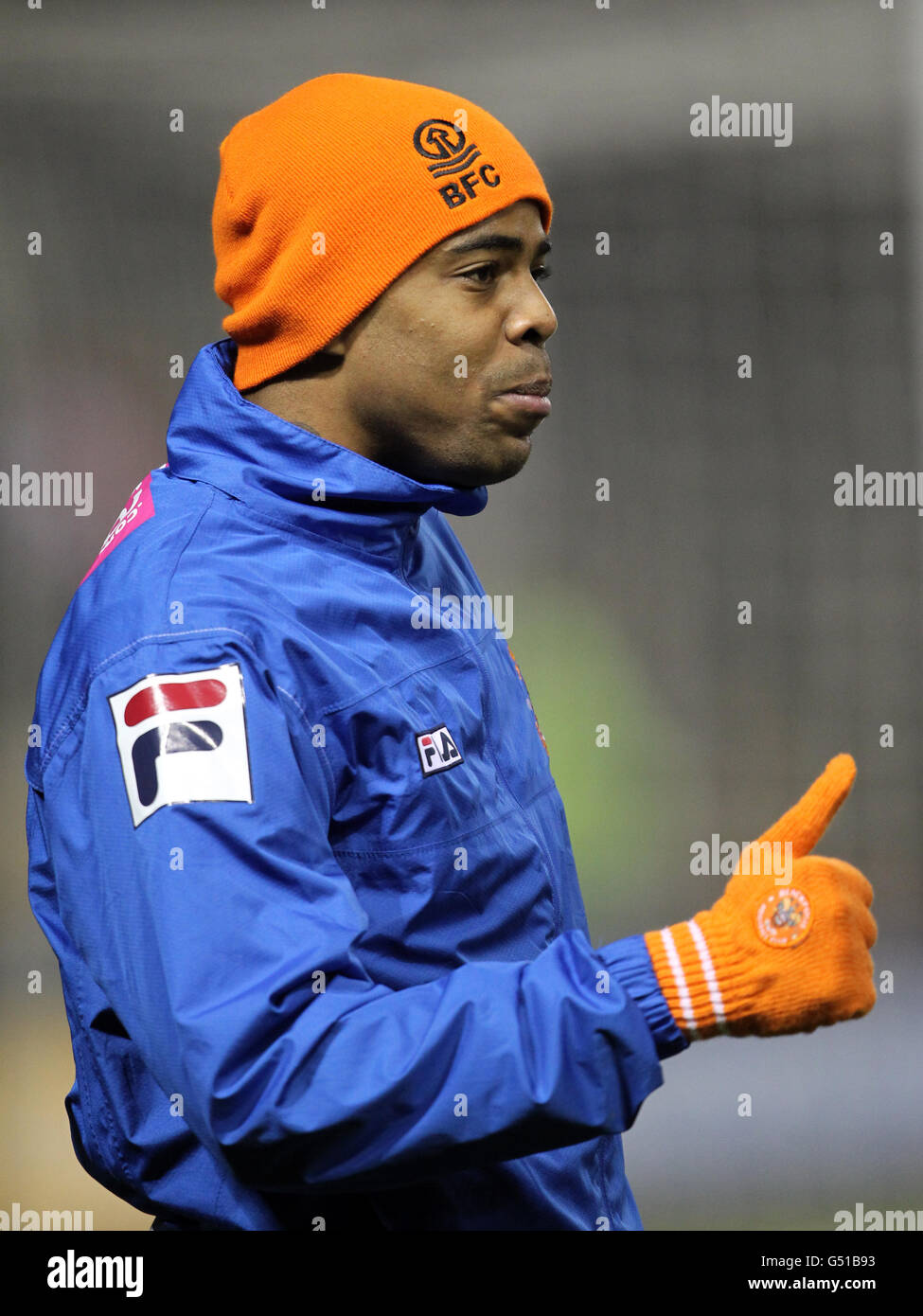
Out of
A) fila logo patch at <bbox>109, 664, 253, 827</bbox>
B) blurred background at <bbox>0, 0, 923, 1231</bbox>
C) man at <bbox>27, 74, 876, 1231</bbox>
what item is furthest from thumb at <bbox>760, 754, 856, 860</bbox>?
blurred background at <bbox>0, 0, 923, 1231</bbox>

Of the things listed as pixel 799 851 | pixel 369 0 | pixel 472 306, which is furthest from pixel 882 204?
pixel 799 851

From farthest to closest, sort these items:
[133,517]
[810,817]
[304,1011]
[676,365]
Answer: [676,365], [133,517], [810,817], [304,1011]

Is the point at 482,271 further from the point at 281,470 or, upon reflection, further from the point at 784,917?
the point at 784,917

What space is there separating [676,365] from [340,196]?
66.2 inches

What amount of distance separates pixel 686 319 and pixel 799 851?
1.97 metres

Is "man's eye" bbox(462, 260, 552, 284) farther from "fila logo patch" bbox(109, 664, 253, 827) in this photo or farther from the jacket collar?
"fila logo patch" bbox(109, 664, 253, 827)

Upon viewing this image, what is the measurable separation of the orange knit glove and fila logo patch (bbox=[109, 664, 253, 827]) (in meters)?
0.28

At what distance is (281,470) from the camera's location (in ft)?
3.39

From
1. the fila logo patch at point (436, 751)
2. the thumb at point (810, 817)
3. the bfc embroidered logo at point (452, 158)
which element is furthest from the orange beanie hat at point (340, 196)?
the thumb at point (810, 817)

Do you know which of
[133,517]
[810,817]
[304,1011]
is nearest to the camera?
[304,1011]

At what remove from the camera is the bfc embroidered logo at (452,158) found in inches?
43.1

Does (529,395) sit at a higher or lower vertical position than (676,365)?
lower

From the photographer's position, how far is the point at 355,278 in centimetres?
110

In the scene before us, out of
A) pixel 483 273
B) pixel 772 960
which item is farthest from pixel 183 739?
pixel 483 273
